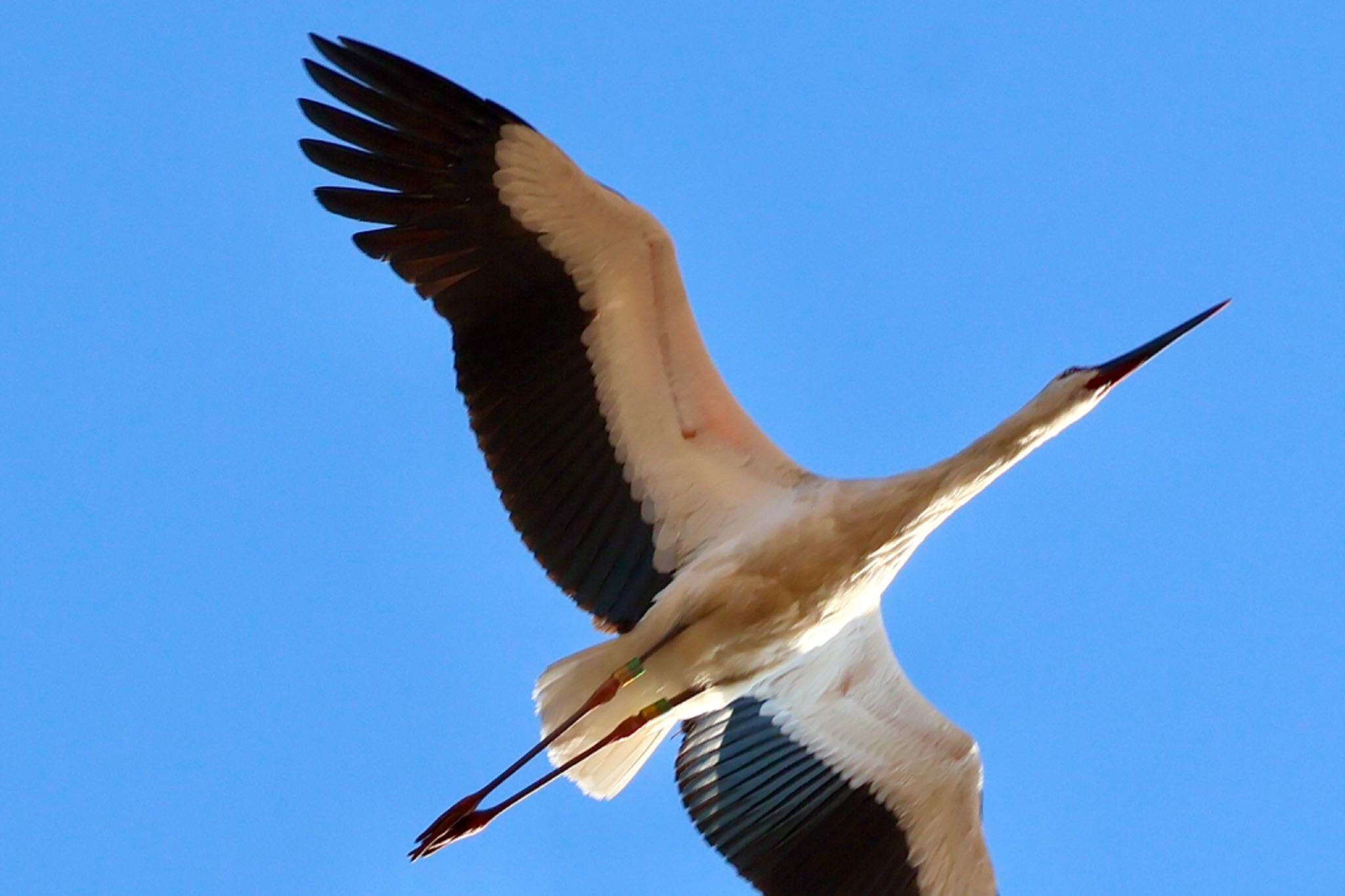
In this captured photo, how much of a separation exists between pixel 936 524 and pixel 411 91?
249 centimetres

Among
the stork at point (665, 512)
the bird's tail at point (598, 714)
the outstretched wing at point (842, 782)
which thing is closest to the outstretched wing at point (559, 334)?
the stork at point (665, 512)

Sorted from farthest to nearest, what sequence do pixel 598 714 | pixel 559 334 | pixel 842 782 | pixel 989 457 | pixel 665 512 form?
pixel 842 782 → pixel 665 512 → pixel 559 334 → pixel 598 714 → pixel 989 457

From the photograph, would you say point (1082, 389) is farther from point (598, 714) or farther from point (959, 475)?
point (598, 714)

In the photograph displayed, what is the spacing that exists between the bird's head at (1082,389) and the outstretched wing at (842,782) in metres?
1.17

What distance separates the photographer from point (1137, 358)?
6992 mm

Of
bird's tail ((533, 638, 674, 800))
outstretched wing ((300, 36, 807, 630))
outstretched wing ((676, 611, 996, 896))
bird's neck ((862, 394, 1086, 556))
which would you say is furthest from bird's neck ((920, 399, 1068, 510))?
bird's tail ((533, 638, 674, 800))

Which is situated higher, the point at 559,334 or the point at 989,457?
the point at 559,334

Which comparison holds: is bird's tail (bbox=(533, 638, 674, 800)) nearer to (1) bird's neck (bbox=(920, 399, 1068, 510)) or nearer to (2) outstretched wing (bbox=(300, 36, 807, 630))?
(2) outstretched wing (bbox=(300, 36, 807, 630))

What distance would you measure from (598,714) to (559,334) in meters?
1.46

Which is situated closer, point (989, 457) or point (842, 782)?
point (989, 457)

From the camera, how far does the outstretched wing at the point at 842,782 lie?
7.58 m

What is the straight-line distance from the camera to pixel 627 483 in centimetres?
757

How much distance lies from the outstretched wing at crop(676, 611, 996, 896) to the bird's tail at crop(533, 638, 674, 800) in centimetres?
43

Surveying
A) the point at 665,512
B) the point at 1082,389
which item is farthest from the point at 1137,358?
the point at 665,512
